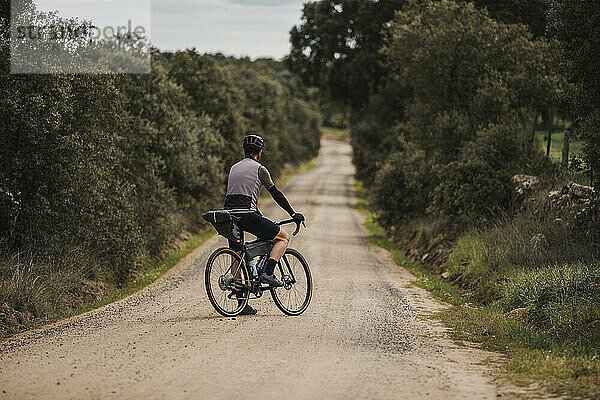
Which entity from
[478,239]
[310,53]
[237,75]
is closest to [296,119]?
[237,75]

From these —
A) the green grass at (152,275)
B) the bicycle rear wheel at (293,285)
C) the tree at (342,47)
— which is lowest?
the green grass at (152,275)

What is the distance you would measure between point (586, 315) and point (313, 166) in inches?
2788

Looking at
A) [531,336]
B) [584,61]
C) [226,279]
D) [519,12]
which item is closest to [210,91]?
[519,12]

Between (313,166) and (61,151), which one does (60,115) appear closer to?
(61,151)

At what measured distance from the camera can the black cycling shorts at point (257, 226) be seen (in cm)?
991

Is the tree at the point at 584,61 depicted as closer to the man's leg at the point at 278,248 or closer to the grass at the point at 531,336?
the grass at the point at 531,336

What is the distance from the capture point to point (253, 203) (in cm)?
1000

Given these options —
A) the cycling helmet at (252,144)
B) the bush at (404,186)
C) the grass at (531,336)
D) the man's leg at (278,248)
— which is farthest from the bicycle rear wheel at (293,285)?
the bush at (404,186)

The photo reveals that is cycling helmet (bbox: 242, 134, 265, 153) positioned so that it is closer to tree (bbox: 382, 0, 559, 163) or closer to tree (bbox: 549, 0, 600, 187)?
tree (bbox: 549, 0, 600, 187)

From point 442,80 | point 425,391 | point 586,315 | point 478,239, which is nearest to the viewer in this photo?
point 425,391

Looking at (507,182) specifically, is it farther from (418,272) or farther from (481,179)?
(418,272)

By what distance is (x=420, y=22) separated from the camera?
76.7ft

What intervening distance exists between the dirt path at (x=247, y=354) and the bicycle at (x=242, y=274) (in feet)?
0.94

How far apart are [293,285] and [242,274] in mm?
915
